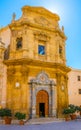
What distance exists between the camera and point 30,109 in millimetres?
24500

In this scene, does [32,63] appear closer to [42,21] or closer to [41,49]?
[41,49]

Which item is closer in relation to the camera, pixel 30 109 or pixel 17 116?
pixel 17 116

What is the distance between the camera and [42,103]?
2612cm

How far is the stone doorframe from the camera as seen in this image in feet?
81.1

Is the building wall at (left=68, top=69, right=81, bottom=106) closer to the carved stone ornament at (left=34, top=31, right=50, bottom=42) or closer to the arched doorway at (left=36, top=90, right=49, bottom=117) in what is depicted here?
the arched doorway at (left=36, top=90, right=49, bottom=117)

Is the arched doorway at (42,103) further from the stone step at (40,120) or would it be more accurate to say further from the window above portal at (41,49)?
the window above portal at (41,49)

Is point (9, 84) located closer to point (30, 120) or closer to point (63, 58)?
point (30, 120)

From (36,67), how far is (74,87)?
1093cm

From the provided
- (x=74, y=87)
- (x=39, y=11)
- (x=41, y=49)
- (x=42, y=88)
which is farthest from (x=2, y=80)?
(x=74, y=87)

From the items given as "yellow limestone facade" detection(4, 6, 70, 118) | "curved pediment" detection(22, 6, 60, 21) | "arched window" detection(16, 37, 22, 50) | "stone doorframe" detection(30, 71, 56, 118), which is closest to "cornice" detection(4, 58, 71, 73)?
"yellow limestone facade" detection(4, 6, 70, 118)

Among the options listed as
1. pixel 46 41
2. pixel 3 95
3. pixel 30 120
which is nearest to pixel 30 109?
pixel 30 120

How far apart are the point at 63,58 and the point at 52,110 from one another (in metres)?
7.38

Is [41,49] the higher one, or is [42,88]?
[41,49]

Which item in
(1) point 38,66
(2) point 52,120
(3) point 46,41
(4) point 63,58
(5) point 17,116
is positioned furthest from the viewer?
(4) point 63,58
